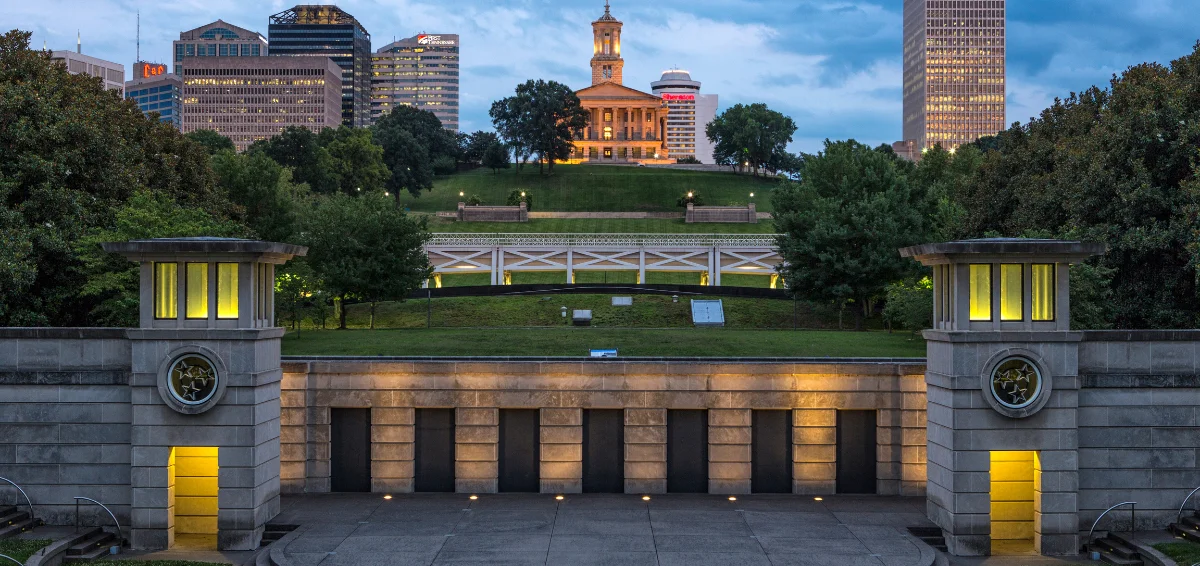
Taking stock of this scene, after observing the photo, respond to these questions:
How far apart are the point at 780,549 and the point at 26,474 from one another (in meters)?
17.9

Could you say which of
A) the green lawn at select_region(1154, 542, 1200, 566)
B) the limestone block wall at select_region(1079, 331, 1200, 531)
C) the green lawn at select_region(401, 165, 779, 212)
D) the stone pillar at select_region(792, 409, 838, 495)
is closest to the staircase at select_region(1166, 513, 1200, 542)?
the limestone block wall at select_region(1079, 331, 1200, 531)

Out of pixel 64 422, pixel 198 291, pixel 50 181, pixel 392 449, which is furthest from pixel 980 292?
pixel 50 181

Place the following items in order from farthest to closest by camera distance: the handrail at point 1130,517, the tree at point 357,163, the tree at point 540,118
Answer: the tree at point 540,118, the tree at point 357,163, the handrail at point 1130,517

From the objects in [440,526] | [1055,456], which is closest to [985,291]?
[1055,456]

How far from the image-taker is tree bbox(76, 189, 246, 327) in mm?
40000

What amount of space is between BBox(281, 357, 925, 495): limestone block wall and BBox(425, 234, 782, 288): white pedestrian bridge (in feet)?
177

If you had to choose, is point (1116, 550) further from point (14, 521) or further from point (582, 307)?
point (582, 307)

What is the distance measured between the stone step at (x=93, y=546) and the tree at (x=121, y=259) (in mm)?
15838

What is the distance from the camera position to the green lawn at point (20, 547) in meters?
21.9

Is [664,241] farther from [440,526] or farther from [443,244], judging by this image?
[440,526]

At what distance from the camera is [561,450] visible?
2905 cm

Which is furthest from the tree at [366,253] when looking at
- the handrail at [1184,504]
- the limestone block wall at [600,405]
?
the handrail at [1184,504]

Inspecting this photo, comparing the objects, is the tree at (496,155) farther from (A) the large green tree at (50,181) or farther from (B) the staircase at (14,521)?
(B) the staircase at (14,521)

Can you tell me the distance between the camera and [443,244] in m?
85.1
